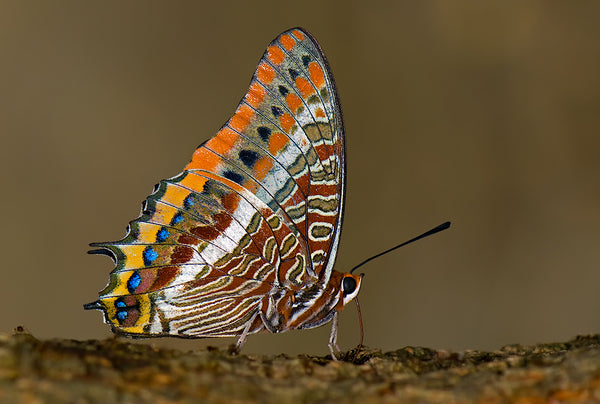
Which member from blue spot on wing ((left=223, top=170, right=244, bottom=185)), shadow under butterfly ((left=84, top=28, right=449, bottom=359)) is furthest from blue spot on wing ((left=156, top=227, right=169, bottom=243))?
blue spot on wing ((left=223, top=170, right=244, bottom=185))

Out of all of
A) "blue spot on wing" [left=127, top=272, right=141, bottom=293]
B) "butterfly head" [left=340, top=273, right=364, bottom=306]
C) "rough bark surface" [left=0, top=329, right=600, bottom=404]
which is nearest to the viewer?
"rough bark surface" [left=0, top=329, right=600, bottom=404]

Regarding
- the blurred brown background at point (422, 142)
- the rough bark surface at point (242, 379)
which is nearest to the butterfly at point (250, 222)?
the rough bark surface at point (242, 379)

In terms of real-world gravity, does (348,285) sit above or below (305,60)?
below

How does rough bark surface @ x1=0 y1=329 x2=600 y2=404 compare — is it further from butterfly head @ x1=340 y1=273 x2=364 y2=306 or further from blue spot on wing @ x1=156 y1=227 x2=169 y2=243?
blue spot on wing @ x1=156 y1=227 x2=169 y2=243

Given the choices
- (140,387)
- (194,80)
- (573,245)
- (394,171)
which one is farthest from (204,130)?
(140,387)

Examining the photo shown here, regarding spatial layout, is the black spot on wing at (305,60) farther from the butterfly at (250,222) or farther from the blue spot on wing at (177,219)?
the blue spot on wing at (177,219)

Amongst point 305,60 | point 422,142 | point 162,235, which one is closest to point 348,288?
point 162,235

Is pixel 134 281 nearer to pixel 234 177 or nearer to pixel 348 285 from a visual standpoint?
pixel 234 177
